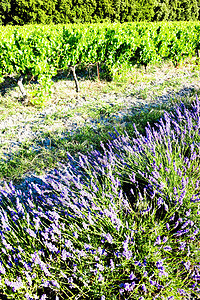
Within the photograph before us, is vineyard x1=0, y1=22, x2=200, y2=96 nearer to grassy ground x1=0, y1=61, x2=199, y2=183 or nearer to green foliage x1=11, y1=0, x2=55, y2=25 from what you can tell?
grassy ground x1=0, y1=61, x2=199, y2=183

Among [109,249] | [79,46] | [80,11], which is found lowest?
[109,249]

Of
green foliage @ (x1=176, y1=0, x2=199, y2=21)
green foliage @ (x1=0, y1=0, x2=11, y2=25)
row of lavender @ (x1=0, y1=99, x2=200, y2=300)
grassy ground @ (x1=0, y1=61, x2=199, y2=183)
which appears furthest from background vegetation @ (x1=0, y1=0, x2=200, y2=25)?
row of lavender @ (x1=0, y1=99, x2=200, y2=300)

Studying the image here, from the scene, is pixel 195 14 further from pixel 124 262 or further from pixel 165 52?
pixel 124 262

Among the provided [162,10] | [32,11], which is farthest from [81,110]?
[162,10]

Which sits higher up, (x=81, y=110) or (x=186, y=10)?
(x=186, y=10)

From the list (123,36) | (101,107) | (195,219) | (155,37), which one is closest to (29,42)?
(101,107)

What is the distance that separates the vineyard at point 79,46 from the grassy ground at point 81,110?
485mm

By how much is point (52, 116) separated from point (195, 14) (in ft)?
60.9

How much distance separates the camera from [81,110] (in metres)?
4.79

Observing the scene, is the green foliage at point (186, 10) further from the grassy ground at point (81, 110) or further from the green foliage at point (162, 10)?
the grassy ground at point (81, 110)

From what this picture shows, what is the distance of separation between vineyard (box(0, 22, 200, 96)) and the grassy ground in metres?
0.48

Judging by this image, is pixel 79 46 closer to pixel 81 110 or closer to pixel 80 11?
pixel 81 110

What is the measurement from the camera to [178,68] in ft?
25.2

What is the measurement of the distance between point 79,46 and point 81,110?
5.63ft
